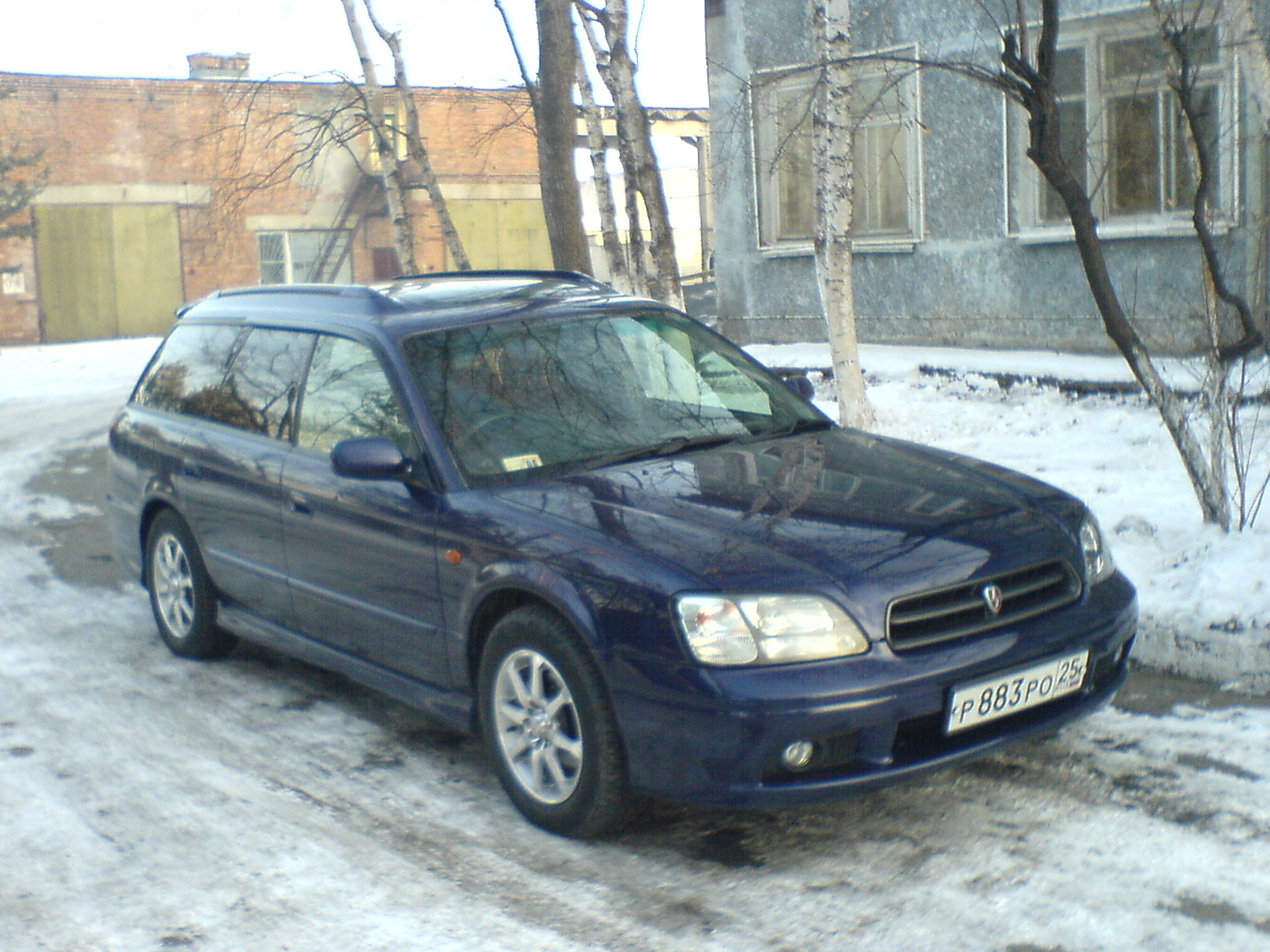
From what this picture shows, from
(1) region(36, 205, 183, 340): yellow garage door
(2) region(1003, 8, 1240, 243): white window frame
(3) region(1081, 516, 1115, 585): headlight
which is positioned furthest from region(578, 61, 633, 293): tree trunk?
(1) region(36, 205, 183, 340): yellow garage door

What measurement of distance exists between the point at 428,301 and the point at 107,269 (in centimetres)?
3310

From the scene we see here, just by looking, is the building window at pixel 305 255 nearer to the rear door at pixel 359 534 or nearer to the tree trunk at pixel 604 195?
the tree trunk at pixel 604 195

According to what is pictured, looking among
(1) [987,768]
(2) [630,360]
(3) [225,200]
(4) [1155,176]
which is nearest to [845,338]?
(4) [1155,176]

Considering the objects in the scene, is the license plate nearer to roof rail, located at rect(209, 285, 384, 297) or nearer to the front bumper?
the front bumper

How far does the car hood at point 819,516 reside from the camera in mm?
3785

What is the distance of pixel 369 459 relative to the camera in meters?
4.49

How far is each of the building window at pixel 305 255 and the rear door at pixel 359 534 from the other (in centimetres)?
3385

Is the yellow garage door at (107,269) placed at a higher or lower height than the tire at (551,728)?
higher

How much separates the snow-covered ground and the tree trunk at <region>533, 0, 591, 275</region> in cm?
625

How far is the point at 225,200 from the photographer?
62.0ft

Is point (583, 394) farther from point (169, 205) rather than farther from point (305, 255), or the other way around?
point (305, 255)

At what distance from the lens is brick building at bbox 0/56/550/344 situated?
34.9m

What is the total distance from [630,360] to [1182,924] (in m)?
2.68

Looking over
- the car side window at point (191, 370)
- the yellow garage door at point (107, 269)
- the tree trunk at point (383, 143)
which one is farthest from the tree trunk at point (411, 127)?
the yellow garage door at point (107, 269)
